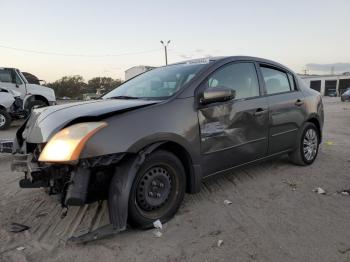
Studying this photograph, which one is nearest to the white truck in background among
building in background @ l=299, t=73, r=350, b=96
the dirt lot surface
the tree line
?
the dirt lot surface

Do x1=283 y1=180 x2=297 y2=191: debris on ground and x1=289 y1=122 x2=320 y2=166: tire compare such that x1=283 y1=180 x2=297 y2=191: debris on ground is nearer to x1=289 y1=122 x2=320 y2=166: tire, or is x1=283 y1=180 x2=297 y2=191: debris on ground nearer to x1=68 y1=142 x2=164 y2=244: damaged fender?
x1=289 y1=122 x2=320 y2=166: tire

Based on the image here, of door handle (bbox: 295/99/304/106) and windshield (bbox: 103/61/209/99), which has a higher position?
windshield (bbox: 103/61/209/99)

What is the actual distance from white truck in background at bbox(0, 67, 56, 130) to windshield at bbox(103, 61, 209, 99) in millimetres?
8009

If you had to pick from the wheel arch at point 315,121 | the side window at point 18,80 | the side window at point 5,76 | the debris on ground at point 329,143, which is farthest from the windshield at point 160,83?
the side window at point 5,76

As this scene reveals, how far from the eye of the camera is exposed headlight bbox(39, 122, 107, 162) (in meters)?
2.55

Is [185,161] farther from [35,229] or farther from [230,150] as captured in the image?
[35,229]

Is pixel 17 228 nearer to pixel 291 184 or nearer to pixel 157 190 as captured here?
pixel 157 190

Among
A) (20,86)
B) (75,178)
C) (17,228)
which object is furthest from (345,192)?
(20,86)

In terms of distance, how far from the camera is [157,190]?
309 centimetres

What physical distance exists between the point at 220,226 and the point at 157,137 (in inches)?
41.5

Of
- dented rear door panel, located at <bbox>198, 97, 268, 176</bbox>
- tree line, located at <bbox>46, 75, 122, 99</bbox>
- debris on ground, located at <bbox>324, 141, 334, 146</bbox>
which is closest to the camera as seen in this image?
dented rear door panel, located at <bbox>198, 97, 268, 176</bbox>

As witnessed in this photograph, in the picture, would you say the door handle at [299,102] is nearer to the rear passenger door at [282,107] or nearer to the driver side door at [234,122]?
the rear passenger door at [282,107]

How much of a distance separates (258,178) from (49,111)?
286 cm

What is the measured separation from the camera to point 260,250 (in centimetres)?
266
